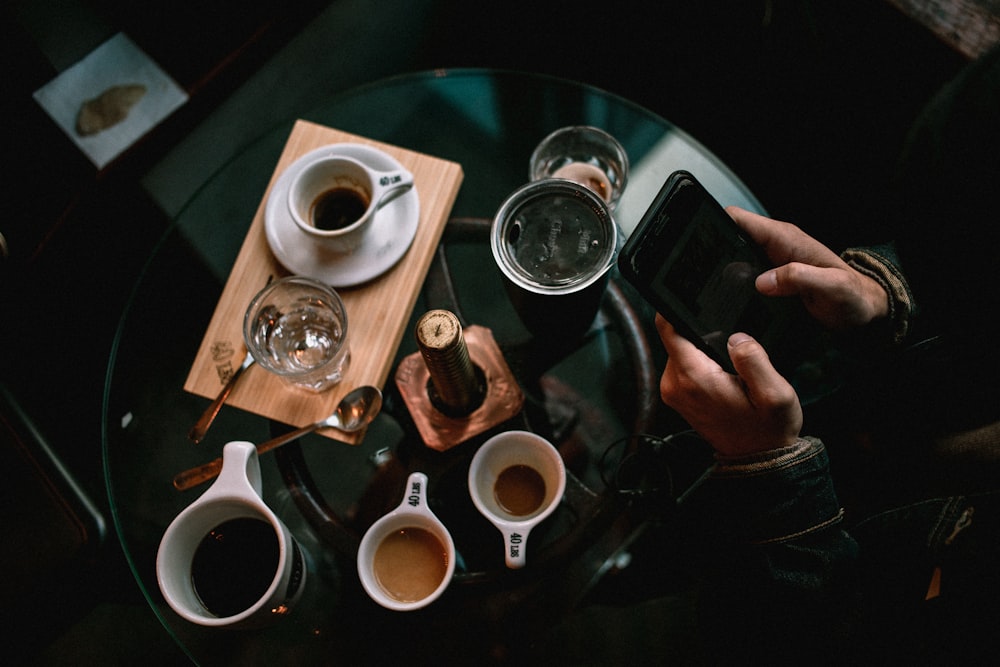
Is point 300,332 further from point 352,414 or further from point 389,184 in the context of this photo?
point 389,184

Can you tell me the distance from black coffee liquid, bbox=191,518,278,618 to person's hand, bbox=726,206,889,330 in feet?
2.95

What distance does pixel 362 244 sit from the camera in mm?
1138

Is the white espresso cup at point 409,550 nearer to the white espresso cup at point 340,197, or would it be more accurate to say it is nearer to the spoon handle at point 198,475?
the spoon handle at point 198,475

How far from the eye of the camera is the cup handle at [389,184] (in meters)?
1.06

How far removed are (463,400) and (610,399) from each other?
322 millimetres

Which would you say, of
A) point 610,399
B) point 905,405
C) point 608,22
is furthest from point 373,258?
point 608,22

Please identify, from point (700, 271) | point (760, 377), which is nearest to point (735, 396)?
point (760, 377)

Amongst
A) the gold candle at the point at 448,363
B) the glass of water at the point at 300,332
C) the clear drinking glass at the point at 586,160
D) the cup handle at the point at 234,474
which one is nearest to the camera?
the gold candle at the point at 448,363

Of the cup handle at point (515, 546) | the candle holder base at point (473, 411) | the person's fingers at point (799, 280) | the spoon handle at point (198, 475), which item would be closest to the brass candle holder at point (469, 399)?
the candle holder base at point (473, 411)

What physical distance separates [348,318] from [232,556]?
1.39 ft

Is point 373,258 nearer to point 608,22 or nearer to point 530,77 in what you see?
point 530,77

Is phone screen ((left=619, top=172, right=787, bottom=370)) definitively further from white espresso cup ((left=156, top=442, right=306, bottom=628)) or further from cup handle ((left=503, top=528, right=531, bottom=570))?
white espresso cup ((left=156, top=442, right=306, bottom=628))

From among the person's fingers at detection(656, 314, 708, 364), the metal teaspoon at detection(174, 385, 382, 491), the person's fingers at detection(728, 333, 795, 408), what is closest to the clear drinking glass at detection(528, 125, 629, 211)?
the person's fingers at detection(656, 314, 708, 364)

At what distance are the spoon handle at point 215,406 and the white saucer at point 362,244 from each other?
0.63 ft
